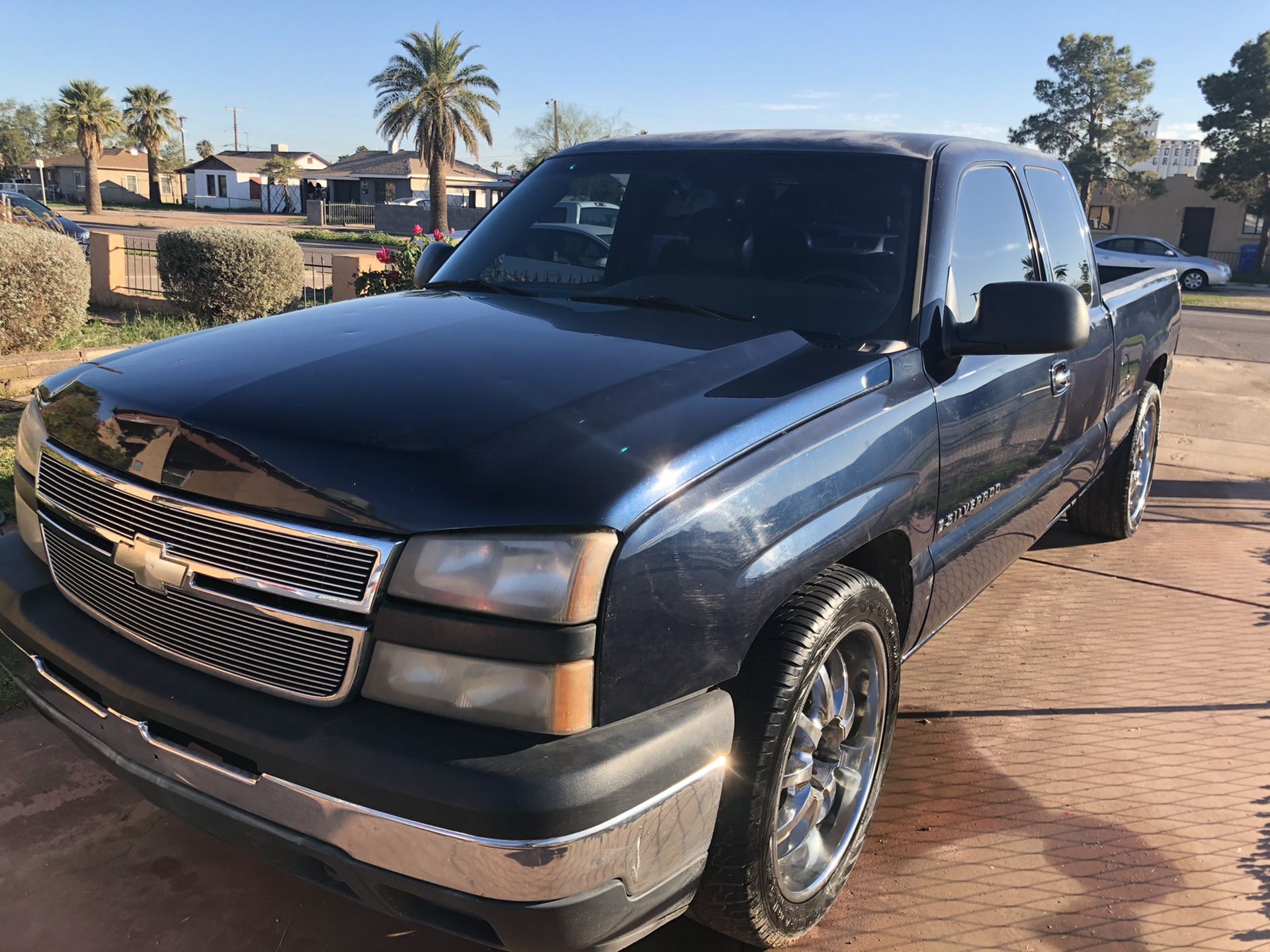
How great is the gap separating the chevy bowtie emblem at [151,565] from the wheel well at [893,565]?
158 cm

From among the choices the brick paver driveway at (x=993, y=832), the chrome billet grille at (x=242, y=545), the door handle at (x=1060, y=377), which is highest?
the door handle at (x=1060, y=377)

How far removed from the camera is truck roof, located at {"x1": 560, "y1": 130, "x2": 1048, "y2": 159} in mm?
3395

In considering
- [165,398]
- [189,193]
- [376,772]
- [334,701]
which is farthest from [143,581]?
[189,193]

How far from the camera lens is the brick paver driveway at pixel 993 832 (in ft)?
8.76

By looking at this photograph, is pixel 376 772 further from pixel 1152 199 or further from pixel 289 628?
pixel 1152 199

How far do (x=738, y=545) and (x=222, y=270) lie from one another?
32.6 ft

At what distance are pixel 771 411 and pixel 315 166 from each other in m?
94.7

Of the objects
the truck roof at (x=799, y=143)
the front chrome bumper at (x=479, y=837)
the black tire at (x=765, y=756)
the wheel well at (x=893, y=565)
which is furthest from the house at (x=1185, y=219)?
the front chrome bumper at (x=479, y=837)

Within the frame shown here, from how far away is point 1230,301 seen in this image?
90.9 ft

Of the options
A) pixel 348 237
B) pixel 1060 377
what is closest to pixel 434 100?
pixel 348 237

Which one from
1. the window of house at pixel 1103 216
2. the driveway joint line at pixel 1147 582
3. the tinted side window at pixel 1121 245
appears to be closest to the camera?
the driveway joint line at pixel 1147 582

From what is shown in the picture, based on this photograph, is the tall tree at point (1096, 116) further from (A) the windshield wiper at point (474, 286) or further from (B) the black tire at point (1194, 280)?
(A) the windshield wiper at point (474, 286)

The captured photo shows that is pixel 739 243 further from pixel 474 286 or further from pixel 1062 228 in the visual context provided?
pixel 1062 228

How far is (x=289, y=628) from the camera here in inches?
78.5
